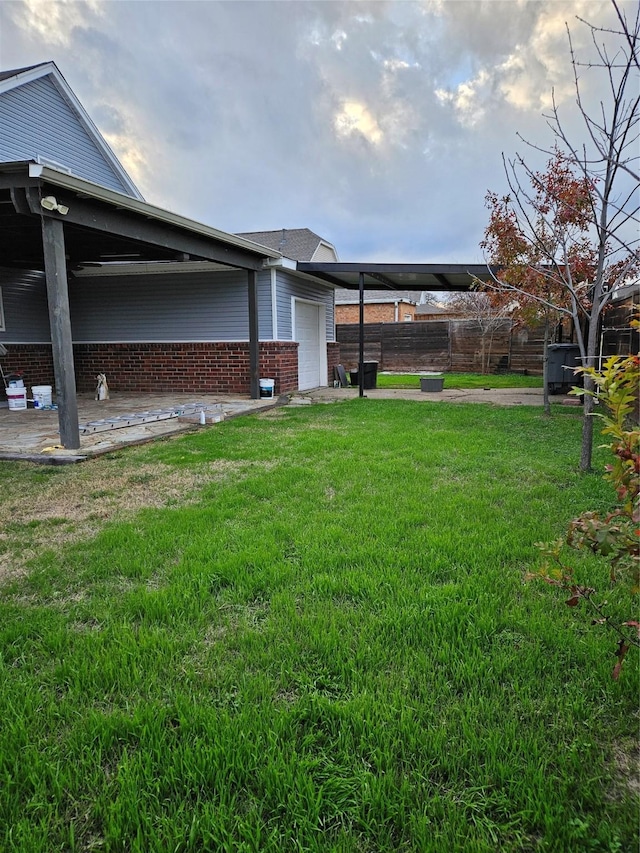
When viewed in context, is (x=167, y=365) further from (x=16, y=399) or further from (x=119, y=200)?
(x=119, y=200)

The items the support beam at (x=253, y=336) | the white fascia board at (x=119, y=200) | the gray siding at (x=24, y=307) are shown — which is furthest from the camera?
the gray siding at (x=24, y=307)

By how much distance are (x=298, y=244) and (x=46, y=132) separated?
24.4ft

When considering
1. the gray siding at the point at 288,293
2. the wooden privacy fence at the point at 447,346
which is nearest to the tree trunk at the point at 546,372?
the gray siding at the point at 288,293

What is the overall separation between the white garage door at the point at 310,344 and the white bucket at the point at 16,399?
5803mm

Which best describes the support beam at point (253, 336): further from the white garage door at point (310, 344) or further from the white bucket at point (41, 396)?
the white bucket at point (41, 396)

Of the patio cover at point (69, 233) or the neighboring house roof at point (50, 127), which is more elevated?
the neighboring house roof at point (50, 127)

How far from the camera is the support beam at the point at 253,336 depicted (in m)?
10.1

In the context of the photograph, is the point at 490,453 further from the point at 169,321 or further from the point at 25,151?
the point at 25,151

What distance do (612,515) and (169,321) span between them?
37.0ft

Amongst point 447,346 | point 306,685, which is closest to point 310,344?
point 447,346

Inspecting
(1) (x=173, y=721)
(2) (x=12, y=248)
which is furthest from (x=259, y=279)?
(1) (x=173, y=721)

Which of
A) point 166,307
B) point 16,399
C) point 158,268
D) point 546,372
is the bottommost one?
point 16,399

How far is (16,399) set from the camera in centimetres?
938

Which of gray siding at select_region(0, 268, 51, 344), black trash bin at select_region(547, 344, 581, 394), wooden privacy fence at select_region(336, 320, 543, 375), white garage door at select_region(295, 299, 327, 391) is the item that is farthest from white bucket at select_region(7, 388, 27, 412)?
wooden privacy fence at select_region(336, 320, 543, 375)
